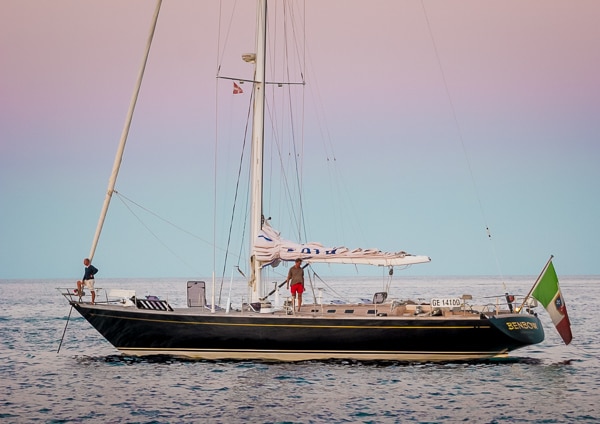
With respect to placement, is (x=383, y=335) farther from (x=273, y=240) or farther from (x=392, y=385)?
(x=273, y=240)

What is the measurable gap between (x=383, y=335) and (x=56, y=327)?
29.5 m

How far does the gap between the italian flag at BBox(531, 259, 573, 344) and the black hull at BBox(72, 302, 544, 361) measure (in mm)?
1402

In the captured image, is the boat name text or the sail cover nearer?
the boat name text

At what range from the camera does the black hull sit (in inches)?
1090

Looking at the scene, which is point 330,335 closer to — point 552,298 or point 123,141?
point 552,298

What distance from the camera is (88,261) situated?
29.8m

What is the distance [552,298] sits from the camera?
29.9 meters

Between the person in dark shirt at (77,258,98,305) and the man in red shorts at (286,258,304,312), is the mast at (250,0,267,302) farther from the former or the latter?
the person in dark shirt at (77,258,98,305)

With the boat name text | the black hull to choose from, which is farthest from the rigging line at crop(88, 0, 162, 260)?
the boat name text

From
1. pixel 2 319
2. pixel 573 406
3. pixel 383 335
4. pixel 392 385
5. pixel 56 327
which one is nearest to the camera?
pixel 573 406

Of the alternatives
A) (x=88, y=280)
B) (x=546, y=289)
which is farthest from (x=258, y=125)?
(x=546, y=289)

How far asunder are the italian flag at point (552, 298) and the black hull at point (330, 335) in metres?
1.40

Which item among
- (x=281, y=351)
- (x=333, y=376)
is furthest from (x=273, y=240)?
(x=333, y=376)

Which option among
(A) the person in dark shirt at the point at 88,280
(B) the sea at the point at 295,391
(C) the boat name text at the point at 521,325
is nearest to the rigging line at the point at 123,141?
(A) the person in dark shirt at the point at 88,280
